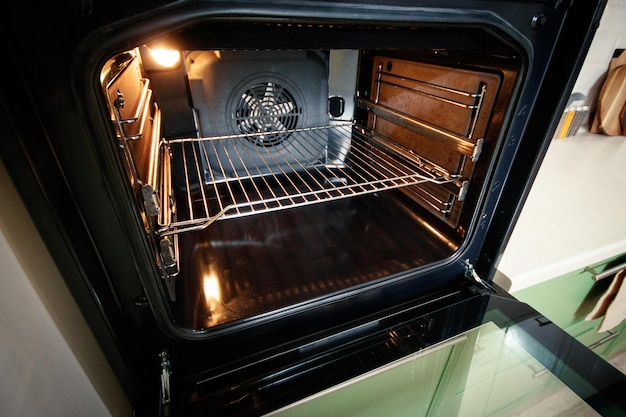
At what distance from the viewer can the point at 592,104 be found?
1734mm

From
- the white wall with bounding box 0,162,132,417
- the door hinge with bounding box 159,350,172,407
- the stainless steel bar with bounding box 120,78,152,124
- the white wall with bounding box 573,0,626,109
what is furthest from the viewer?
the white wall with bounding box 573,0,626,109

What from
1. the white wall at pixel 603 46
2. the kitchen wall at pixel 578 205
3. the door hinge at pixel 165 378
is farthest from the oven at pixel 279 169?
the white wall at pixel 603 46

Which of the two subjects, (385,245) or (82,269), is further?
(385,245)

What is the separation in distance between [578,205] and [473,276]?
0.64 meters

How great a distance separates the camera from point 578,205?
1.10m

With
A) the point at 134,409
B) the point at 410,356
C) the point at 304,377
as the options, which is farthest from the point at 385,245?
the point at 134,409

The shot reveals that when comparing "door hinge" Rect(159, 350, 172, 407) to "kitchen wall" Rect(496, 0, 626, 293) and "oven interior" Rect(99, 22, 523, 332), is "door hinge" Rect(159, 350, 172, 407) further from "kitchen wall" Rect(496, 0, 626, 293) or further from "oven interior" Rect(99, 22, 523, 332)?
"kitchen wall" Rect(496, 0, 626, 293)

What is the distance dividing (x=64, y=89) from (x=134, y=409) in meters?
0.54

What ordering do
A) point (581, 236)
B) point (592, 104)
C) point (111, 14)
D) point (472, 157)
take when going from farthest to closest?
point (592, 104)
point (581, 236)
point (472, 157)
point (111, 14)

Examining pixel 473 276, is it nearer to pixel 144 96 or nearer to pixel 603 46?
pixel 144 96

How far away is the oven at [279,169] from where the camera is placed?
1.19 feet

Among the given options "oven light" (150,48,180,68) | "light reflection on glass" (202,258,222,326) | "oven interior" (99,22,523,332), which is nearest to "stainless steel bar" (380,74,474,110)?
"oven interior" (99,22,523,332)

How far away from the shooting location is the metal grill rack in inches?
36.7

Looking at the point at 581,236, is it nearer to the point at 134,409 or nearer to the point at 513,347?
the point at 513,347
